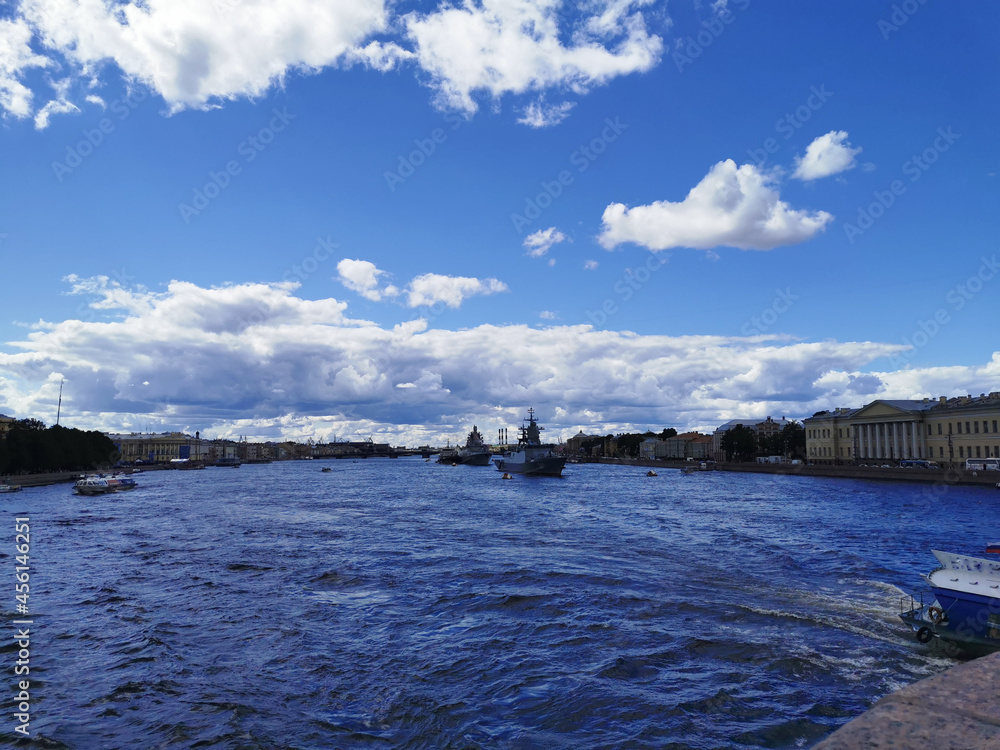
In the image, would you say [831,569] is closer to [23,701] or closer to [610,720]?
[610,720]

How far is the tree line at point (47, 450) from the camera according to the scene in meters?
92.9

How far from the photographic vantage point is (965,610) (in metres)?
13.5

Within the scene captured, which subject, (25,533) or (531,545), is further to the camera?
(531,545)

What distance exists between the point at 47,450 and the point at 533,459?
77.7m

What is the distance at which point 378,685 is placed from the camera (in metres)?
11.9

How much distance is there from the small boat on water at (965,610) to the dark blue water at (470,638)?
0.60m

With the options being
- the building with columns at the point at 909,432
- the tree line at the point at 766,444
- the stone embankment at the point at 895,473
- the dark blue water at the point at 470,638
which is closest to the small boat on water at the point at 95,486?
the dark blue water at the point at 470,638

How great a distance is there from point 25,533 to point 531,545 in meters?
20.3

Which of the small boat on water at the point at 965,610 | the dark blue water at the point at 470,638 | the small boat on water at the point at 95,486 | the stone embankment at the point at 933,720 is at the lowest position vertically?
the small boat on water at the point at 95,486

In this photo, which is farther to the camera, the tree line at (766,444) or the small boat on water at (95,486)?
the tree line at (766,444)

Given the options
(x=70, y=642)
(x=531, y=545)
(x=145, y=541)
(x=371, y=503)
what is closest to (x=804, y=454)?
(x=371, y=503)

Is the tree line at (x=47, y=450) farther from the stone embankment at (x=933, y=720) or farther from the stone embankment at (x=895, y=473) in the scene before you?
the stone embankment at (x=895, y=473)

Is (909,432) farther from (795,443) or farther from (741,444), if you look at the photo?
(741,444)

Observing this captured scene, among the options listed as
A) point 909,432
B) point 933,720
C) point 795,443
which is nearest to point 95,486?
point 933,720
